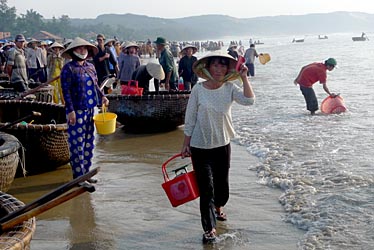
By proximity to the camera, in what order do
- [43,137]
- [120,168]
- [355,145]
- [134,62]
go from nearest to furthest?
[43,137], [120,168], [355,145], [134,62]

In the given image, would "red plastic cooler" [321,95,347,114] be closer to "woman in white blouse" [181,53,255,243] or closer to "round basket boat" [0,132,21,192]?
"woman in white blouse" [181,53,255,243]

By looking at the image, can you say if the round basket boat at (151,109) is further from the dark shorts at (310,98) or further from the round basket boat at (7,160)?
the round basket boat at (7,160)

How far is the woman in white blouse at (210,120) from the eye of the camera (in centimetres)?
414

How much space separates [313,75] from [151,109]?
11.9 feet

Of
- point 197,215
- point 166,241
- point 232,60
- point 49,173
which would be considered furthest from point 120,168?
point 232,60

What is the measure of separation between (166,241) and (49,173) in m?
2.67

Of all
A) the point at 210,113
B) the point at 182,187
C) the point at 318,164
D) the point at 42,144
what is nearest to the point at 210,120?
the point at 210,113

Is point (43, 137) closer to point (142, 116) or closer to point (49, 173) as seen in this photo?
point (49, 173)

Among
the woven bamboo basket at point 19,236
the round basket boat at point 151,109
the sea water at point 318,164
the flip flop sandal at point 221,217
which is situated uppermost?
the woven bamboo basket at point 19,236

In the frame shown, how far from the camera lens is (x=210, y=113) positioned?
416cm

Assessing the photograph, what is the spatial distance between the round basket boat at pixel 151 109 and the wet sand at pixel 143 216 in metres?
2.11

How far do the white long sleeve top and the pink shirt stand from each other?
21.1 feet

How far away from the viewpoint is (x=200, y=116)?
4.19 metres

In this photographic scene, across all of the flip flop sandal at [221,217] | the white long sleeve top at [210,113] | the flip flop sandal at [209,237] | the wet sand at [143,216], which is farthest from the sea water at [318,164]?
the white long sleeve top at [210,113]
